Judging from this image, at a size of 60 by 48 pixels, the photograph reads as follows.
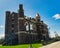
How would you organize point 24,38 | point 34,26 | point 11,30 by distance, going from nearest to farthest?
point 24,38 → point 11,30 → point 34,26

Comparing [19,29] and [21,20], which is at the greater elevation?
[21,20]

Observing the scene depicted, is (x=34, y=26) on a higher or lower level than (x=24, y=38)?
higher

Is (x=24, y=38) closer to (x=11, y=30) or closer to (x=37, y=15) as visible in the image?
(x=11, y=30)

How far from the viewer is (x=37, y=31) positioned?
74938 millimetres

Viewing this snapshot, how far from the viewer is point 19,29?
6550cm

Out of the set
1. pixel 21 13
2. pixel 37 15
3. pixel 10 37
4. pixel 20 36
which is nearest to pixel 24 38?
pixel 20 36

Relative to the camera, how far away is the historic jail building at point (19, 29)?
6481 cm

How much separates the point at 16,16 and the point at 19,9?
14.3ft

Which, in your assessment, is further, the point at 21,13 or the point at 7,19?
the point at 7,19

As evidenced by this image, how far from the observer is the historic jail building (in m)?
64.8

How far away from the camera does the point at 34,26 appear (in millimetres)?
74500

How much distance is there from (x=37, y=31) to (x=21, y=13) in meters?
14.0

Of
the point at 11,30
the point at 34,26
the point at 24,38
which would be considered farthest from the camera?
the point at 34,26

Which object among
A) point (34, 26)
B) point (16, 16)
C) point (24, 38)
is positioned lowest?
point (24, 38)
